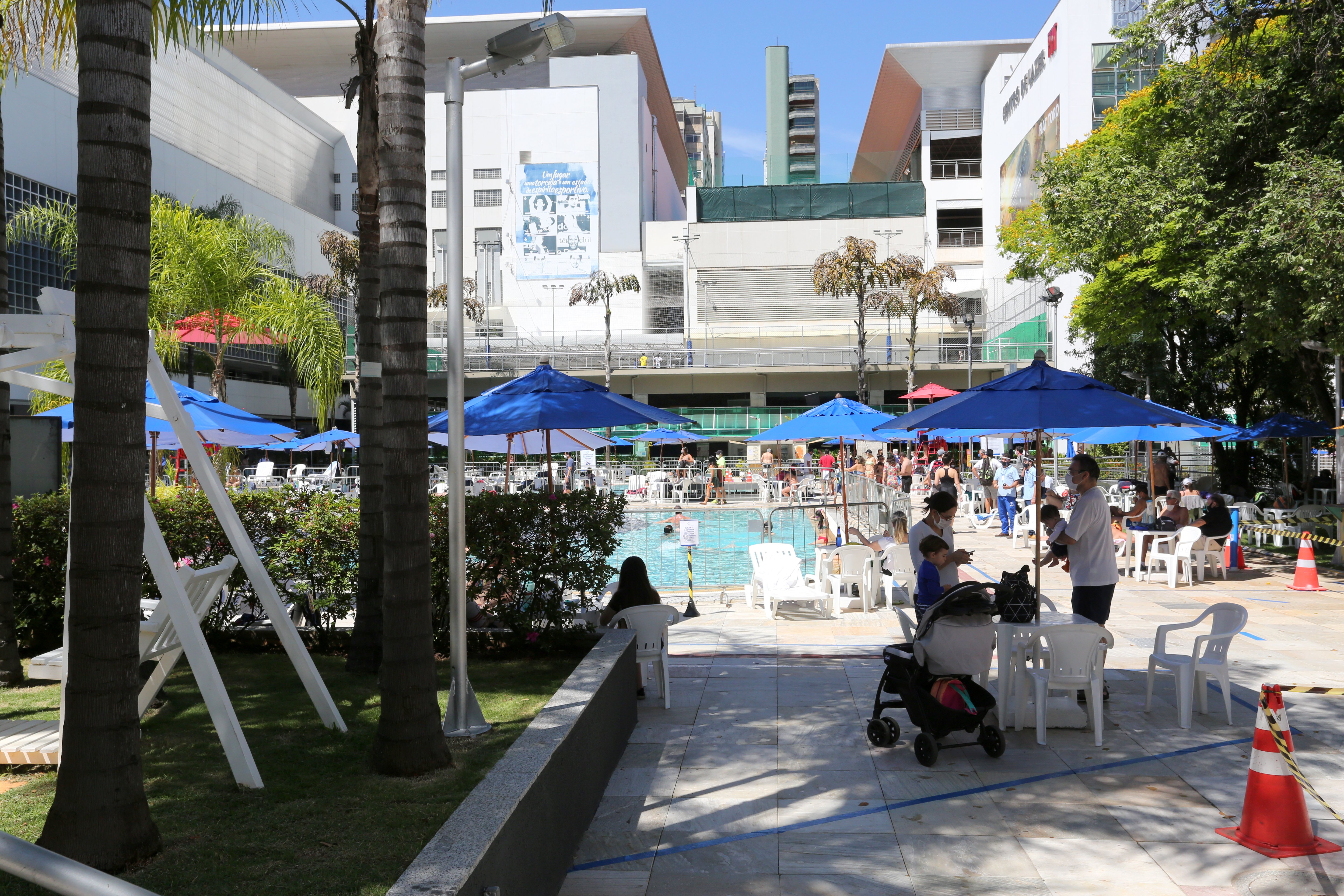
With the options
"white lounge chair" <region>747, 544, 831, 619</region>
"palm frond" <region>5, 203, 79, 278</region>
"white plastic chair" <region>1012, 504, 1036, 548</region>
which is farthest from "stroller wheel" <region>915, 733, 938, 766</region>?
"white plastic chair" <region>1012, 504, 1036, 548</region>

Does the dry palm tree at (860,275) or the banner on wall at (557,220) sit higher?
the banner on wall at (557,220)

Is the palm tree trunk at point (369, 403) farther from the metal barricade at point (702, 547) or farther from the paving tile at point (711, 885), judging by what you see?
the metal barricade at point (702, 547)

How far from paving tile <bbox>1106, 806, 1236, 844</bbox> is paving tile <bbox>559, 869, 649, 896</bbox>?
2.42 metres

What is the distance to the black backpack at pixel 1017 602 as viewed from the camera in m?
6.84

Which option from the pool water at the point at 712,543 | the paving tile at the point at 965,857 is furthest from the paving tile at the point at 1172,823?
the pool water at the point at 712,543

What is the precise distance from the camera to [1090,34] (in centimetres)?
3941

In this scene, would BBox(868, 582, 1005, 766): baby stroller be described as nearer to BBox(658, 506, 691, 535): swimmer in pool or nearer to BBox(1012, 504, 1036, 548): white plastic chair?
BBox(1012, 504, 1036, 548): white plastic chair

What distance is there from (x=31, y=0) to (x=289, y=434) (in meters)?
6.44

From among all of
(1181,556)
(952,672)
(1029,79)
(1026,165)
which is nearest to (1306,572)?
(1181,556)

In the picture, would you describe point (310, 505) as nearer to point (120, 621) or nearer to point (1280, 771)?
point (120, 621)

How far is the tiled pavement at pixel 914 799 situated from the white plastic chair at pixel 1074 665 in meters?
0.21

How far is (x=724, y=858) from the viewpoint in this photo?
467 cm

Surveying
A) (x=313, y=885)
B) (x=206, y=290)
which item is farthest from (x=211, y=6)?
(x=206, y=290)

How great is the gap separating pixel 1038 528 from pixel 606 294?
4686 cm
